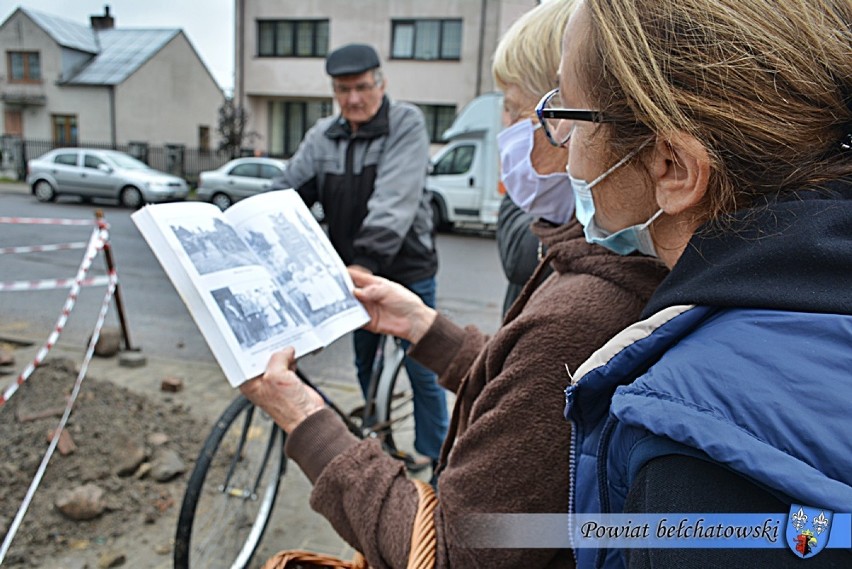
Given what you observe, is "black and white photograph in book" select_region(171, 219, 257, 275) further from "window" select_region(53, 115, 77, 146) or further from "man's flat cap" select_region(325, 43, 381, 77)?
"window" select_region(53, 115, 77, 146)

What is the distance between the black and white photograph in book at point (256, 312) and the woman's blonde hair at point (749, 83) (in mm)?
1072

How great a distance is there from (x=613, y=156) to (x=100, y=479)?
2.95 m

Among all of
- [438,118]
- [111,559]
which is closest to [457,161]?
[438,118]

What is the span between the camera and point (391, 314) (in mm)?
2053

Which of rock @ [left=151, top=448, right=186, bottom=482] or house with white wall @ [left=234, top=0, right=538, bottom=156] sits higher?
house with white wall @ [left=234, top=0, right=538, bottom=156]

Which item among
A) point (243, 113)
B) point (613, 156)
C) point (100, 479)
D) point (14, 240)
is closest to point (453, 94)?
point (243, 113)

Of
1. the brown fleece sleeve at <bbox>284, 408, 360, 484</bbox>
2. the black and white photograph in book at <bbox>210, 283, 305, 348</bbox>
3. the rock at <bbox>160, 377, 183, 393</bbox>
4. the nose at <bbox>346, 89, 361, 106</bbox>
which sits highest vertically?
the nose at <bbox>346, 89, 361, 106</bbox>

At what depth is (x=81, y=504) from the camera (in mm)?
2793

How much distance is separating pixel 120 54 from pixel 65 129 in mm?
4130

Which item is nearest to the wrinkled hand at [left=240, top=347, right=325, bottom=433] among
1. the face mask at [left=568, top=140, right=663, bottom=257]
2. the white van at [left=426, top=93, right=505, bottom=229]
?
the face mask at [left=568, top=140, right=663, bottom=257]

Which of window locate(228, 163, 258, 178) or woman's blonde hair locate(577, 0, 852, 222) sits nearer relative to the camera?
woman's blonde hair locate(577, 0, 852, 222)

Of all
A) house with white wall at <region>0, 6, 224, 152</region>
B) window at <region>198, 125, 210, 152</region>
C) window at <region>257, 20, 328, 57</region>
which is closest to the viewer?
window at <region>257, 20, 328, 57</region>

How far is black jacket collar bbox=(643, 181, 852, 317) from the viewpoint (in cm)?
71

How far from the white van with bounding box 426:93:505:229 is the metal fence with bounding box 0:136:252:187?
1231cm
